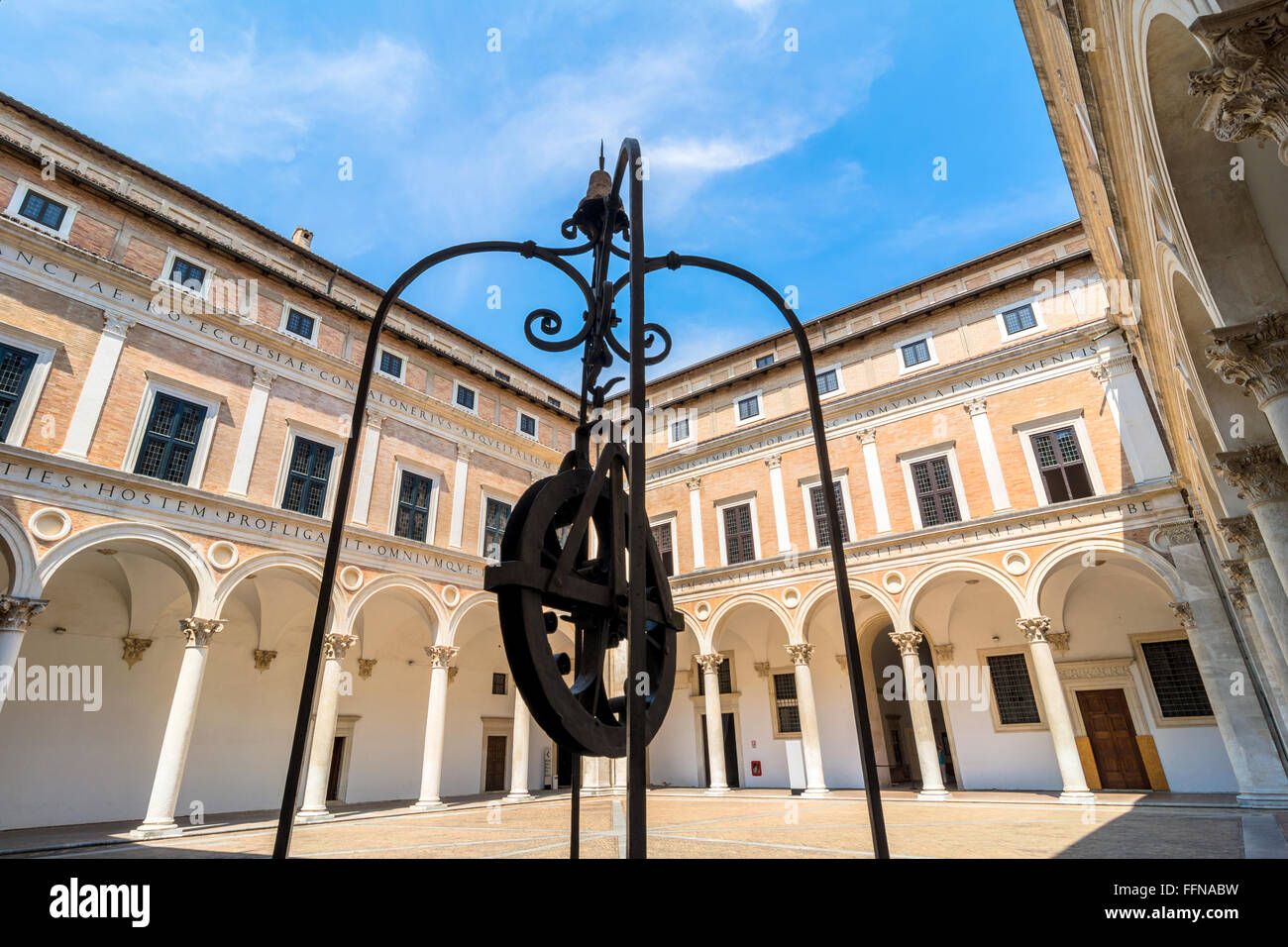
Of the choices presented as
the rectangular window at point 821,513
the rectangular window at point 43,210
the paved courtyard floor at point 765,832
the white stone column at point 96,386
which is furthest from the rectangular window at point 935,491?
the rectangular window at point 43,210

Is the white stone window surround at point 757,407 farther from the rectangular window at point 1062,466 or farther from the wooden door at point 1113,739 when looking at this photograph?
the wooden door at point 1113,739

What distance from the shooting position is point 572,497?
3041mm

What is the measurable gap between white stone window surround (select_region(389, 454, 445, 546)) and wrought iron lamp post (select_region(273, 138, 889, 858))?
14.8m

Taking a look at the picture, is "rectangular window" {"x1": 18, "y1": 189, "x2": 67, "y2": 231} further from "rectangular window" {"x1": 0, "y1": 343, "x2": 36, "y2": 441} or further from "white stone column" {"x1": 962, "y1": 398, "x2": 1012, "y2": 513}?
"white stone column" {"x1": 962, "y1": 398, "x2": 1012, "y2": 513}

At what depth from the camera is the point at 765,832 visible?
1041 centimetres

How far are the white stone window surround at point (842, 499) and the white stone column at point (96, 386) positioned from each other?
652 inches

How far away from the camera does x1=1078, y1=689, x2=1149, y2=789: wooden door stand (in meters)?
15.8

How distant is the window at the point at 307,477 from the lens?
15195 mm

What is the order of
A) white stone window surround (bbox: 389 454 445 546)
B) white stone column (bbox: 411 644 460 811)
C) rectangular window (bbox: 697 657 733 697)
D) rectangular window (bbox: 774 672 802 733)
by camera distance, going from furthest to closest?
rectangular window (bbox: 697 657 733 697) < rectangular window (bbox: 774 672 802 733) < white stone window surround (bbox: 389 454 445 546) < white stone column (bbox: 411 644 460 811)

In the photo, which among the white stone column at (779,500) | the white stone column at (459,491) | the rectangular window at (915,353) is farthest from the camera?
the white stone column at (779,500)

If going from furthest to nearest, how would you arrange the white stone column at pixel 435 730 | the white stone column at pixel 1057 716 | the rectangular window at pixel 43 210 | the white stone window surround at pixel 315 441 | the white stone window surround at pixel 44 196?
the white stone column at pixel 435 730 < the white stone window surround at pixel 315 441 < the white stone column at pixel 1057 716 < the rectangular window at pixel 43 210 < the white stone window surround at pixel 44 196

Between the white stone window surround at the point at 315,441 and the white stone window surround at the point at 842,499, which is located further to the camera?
the white stone window surround at the point at 842,499

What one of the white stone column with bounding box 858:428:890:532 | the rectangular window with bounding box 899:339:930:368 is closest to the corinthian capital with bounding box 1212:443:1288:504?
the white stone column with bounding box 858:428:890:532
